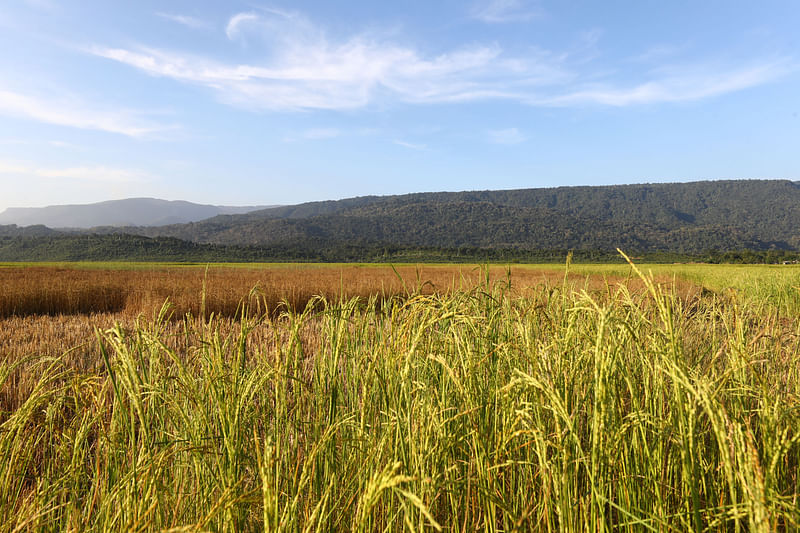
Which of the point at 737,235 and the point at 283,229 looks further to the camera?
the point at 283,229

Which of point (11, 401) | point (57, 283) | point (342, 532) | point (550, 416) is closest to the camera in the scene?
point (342, 532)

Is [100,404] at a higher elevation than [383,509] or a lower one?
higher

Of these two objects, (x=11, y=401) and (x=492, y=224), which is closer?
(x=11, y=401)

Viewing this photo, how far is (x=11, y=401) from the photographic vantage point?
13.6ft

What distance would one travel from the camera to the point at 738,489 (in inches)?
75.1

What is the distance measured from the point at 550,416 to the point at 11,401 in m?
5.01

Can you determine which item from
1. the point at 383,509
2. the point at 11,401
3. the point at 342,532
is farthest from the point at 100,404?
the point at 11,401

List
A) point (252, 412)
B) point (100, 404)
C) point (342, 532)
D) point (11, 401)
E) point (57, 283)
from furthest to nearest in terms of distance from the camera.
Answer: point (57, 283) < point (11, 401) < point (252, 412) < point (100, 404) < point (342, 532)

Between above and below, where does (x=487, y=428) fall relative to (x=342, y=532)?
above

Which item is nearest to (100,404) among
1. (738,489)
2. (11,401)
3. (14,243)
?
(738,489)

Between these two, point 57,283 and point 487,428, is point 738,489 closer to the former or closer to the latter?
point 487,428

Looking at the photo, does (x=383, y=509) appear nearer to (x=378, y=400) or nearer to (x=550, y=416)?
(x=378, y=400)

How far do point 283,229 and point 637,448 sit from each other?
19691 cm

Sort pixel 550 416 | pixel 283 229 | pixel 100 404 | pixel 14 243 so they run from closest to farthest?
pixel 100 404, pixel 550 416, pixel 14 243, pixel 283 229
